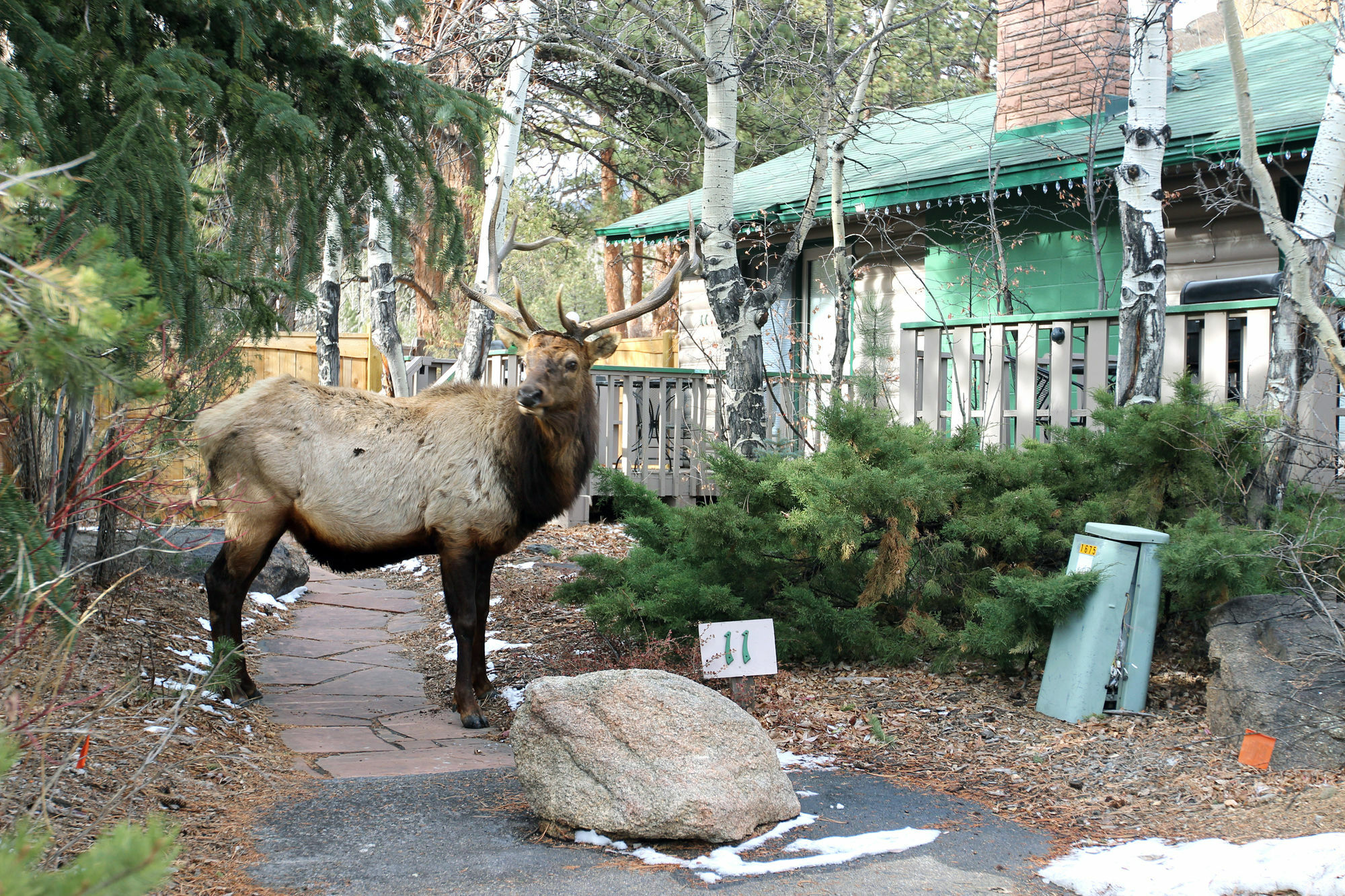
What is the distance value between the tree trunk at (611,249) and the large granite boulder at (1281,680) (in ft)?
52.2

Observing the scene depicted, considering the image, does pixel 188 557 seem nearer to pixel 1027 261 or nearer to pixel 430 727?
pixel 430 727

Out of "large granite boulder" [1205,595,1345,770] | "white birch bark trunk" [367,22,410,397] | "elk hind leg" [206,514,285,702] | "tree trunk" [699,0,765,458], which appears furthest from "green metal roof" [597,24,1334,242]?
"elk hind leg" [206,514,285,702]

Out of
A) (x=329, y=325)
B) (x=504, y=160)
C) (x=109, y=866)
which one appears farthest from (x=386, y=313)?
(x=109, y=866)

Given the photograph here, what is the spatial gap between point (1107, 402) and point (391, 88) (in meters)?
4.54

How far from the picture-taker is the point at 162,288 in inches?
162

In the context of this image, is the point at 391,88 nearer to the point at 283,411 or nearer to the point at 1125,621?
the point at 283,411

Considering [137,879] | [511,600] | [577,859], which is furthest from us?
[511,600]

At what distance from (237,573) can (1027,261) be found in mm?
9378

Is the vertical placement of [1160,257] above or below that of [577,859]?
above

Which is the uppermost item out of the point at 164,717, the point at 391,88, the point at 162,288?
the point at 391,88

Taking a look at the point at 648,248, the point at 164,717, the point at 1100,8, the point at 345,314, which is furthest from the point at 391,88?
the point at 345,314

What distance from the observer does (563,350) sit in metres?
6.06

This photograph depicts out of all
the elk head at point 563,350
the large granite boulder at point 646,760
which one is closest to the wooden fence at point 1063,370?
the elk head at point 563,350

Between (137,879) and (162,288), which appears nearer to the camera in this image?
(137,879)
